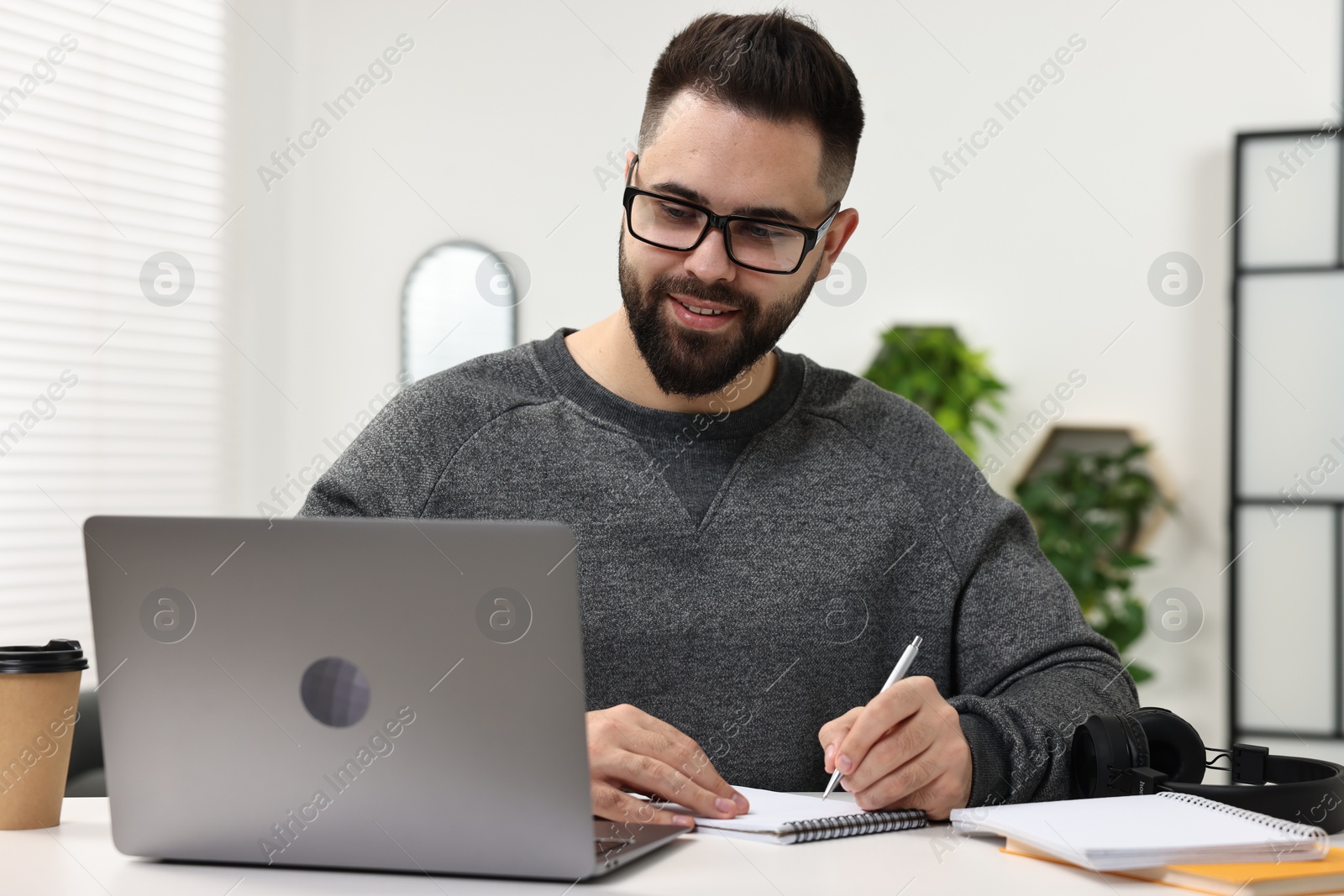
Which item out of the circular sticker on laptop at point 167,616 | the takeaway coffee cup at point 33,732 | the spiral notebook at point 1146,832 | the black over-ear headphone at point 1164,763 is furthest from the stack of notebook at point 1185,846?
the takeaway coffee cup at point 33,732

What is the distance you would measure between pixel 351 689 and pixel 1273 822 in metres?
0.71

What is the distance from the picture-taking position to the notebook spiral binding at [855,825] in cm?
95

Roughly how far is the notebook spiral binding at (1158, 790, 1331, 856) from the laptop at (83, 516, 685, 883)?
19.9 inches

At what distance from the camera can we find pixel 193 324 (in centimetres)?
308

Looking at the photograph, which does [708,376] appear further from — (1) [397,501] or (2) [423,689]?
(2) [423,689]

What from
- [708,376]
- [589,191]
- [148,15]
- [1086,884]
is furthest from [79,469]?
[1086,884]

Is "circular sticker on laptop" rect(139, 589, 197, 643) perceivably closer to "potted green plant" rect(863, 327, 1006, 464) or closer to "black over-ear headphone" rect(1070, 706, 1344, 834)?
"black over-ear headphone" rect(1070, 706, 1344, 834)

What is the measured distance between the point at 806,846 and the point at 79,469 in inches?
92.9

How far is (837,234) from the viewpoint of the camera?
1.58 meters

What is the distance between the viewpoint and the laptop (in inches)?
30.6

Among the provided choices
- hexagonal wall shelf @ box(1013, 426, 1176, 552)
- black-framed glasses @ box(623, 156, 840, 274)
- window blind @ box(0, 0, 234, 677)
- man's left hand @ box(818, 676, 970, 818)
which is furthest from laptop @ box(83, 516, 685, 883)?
hexagonal wall shelf @ box(1013, 426, 1176, 552)

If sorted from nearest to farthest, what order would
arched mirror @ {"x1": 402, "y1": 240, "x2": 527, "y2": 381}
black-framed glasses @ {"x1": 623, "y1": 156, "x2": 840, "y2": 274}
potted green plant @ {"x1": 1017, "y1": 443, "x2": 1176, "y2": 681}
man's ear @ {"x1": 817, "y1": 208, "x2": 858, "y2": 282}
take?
black-framed glasses @ {"x1": 623, "y1": 156, "x2": 840, "y2": 274} < man's ear @ {"x1": 817, "y1": 208, "x2": 858, "y2": 282} < potted green plant @ {"x1": 1017, "y1": 443, "x2": 1176, "y2": 681} < arched mirror @ {"x1": 402, "y1": 240, "x2": 527, "y2": 381}

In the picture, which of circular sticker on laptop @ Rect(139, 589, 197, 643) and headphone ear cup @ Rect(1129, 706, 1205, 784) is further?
headphone ear cup @ Rect(1129, 706, 1205, 784)

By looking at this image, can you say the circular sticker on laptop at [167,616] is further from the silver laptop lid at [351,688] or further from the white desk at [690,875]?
the white desk at [690,875]
